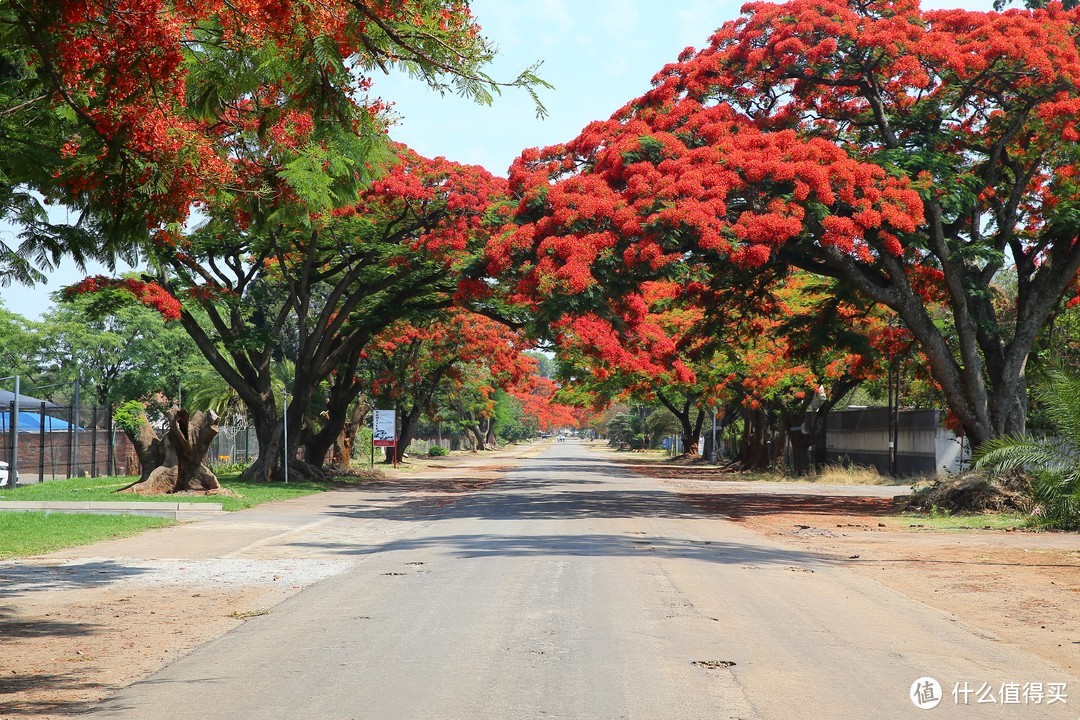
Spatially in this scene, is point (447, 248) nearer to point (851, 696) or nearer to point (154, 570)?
point (154, 570)

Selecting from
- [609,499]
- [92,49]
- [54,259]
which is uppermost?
[92,49]

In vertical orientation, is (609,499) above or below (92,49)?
below

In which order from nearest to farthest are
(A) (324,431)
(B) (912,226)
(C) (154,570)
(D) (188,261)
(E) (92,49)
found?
(E) (92,49) → (C) (154,570) → (B) (912,226) → (D) (188,261) → (A) (324,431)

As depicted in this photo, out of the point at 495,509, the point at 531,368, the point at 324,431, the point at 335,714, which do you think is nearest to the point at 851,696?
the point at 335,714

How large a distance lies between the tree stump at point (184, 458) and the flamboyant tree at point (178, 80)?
→ 15.0 meters

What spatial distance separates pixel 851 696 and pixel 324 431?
102 ft

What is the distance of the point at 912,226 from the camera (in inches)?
780

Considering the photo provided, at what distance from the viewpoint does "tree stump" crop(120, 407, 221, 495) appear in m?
23.9

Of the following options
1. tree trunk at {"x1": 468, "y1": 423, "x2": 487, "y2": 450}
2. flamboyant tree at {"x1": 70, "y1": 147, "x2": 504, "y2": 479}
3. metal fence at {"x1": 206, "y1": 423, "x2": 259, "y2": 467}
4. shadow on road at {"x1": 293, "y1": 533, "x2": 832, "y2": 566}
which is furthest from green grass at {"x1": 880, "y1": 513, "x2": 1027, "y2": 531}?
tree trunk at {"x1": 468, "y1": 423, "x2": 487, "y2": 450}

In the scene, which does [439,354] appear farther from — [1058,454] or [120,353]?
[1058,454]

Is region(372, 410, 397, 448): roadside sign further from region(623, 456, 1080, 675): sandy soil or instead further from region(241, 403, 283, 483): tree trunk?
region(623, 456, 1080, 675): sandy soil

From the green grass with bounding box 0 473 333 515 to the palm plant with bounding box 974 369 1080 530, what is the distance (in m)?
15.0

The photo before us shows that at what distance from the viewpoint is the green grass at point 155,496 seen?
2208 centimetres

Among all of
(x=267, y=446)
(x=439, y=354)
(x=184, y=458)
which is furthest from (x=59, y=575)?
(x=439, y=354)
